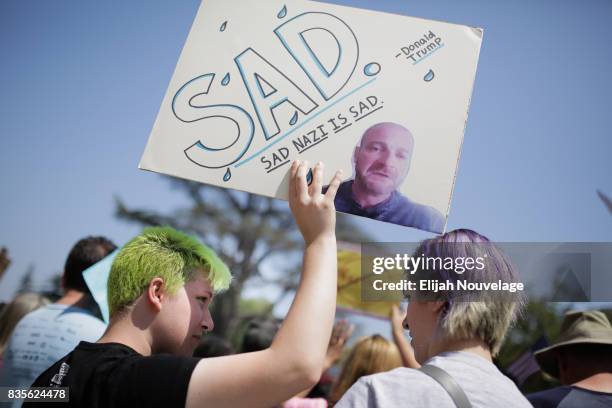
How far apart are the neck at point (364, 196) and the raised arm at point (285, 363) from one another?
0.62 m

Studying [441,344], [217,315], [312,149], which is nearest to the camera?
[441,344]

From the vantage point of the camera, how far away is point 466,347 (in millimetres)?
1783

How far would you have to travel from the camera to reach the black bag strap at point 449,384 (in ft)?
4.99

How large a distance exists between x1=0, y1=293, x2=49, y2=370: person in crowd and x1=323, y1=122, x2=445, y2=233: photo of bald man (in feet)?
8.39

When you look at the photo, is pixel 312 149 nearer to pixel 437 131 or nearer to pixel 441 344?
pixel 437 131

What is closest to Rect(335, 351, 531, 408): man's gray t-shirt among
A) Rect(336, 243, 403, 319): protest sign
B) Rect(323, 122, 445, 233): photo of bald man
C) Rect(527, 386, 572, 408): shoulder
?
Rect(323, 122, 445, 233): photo of bald man

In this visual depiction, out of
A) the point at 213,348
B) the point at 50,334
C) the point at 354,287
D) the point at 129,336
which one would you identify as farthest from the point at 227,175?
the point at 213,348

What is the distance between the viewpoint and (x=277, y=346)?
4.51ft

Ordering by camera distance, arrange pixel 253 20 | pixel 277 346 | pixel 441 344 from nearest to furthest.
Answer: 1. pixel 277 346
2. pixel 441 344
3. pixel 253 20

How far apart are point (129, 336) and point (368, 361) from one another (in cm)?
197

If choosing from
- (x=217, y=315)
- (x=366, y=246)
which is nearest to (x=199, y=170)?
(x=366, y=246)

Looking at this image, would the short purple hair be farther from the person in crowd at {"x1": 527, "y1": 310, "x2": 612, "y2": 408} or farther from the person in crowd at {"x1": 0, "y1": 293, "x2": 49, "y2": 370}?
the person in crowd at {"x1": 0, "y1": 293, "x2": 49, "y2": 370}

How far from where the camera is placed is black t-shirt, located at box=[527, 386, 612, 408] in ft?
7.90

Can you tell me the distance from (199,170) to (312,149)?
426 millimetres
